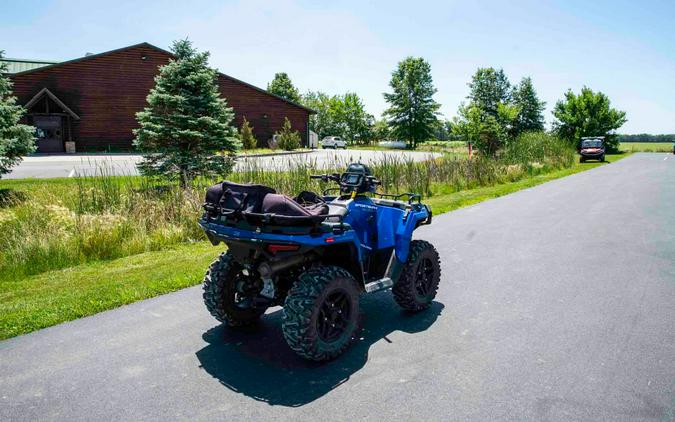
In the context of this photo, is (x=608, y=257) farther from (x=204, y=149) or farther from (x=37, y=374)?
(x=204, y=149)

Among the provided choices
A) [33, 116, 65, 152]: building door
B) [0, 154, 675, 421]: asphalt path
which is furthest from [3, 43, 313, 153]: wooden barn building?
[0, 154, 675, 421]: asphalt path

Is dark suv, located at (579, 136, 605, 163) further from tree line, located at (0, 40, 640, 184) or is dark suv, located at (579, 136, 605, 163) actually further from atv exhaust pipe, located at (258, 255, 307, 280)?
atv exhaust pipe, located at (258, 255, 307, 280)

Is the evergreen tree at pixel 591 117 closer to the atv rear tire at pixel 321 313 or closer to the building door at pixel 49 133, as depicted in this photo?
the building door at pixel 49 133

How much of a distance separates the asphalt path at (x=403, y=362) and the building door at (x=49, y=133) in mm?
35995

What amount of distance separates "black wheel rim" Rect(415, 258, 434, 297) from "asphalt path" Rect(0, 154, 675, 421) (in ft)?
0.77

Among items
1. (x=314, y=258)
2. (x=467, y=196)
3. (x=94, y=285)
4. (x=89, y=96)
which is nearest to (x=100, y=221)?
(x=94, y=285)

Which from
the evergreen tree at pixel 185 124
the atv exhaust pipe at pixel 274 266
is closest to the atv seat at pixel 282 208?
the atv exhaust pipe at pixel 274 266

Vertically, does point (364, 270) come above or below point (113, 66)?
below

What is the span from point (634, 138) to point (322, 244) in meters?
139

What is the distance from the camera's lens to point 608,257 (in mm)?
7836

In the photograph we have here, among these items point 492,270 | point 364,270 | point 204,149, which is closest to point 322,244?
point 364,270

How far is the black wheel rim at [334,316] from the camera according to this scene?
4168mm

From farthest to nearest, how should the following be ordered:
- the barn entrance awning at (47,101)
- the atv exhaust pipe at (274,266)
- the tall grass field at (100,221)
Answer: the barn entrance awning at (47,101)
the tall grass field at (100,221)
the atv exhaust pipe at (274,266)

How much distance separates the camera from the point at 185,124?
15445 mm
